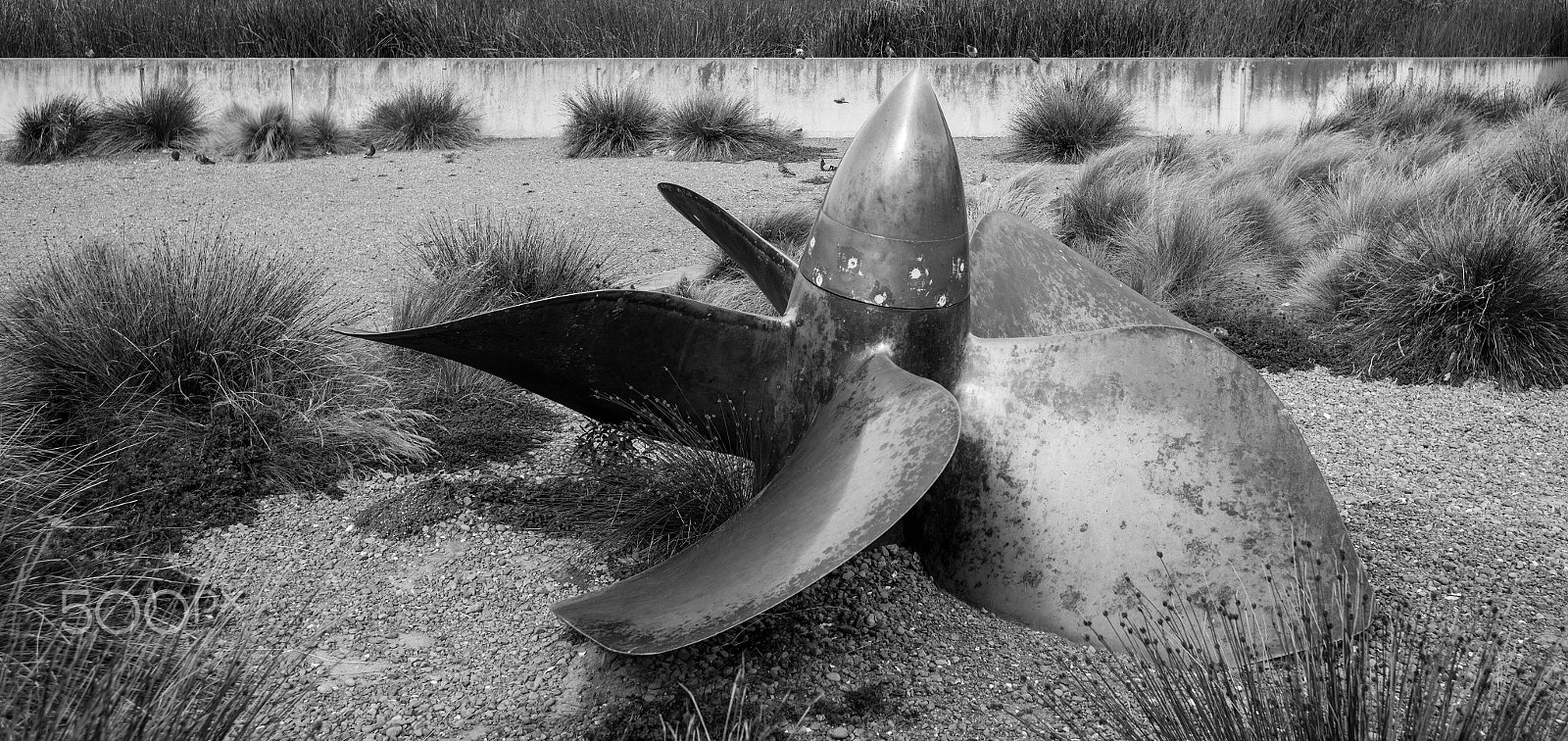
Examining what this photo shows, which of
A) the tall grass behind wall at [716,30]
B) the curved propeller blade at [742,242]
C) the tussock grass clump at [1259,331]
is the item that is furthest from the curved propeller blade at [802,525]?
the tall grass behind wall at [716,30]

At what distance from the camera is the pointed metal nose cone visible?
2766 millimetres

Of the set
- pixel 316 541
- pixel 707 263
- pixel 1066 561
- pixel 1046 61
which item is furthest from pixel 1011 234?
pixel 1046 61

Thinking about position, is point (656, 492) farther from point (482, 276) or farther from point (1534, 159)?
point (1534, 159)

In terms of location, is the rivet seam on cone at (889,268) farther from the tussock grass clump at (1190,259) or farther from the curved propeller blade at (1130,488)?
the tussock grass clump at (1190,259)

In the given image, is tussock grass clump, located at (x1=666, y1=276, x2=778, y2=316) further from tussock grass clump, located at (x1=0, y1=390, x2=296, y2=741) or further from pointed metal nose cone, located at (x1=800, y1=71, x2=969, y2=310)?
tussock grass clump, located at (x1=0, y1=390, x2=296, y2=741)

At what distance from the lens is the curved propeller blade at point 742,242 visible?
11.0 feet

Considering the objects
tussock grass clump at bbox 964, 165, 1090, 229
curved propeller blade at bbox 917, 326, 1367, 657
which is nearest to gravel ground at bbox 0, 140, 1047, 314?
tussock grass clump at bbox 964, 165, 1090, 229

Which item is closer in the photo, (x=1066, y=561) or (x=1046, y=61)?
(x=1066, y=561)

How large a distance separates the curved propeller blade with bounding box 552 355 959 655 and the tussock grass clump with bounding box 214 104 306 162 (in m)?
8.47

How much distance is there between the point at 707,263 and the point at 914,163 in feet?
12.4

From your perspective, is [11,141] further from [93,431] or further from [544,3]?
[93,431]

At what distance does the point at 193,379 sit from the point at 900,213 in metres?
2.46

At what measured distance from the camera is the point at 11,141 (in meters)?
10.8

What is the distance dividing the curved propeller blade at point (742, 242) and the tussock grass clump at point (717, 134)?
640 cm
